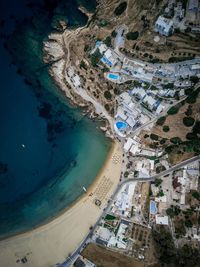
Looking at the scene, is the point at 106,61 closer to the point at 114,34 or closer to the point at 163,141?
the point at 114,34

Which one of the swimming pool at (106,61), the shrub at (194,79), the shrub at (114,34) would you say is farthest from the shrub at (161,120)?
the shrub at (114,34)

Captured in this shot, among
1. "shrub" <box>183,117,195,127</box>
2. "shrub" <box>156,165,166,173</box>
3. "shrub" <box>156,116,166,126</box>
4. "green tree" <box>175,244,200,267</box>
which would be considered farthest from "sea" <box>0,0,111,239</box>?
"green tree" <box>175,244,200,267</box>

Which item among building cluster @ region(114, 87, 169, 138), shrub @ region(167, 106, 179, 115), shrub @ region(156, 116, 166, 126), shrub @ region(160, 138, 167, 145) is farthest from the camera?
building cluster @ region(114, 87, 169, 138)

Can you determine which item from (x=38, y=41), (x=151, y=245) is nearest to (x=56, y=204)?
(x=151, y=245)

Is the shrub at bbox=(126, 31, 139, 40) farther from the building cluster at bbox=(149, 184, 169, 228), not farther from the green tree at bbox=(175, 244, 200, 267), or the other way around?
the green tree at bbox=(175, 244, 200, 267)

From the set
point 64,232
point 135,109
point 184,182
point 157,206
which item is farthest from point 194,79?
point 64,232

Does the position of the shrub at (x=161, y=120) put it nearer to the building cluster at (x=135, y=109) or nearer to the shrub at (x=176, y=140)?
the building cluster at (x=135, y=109)
